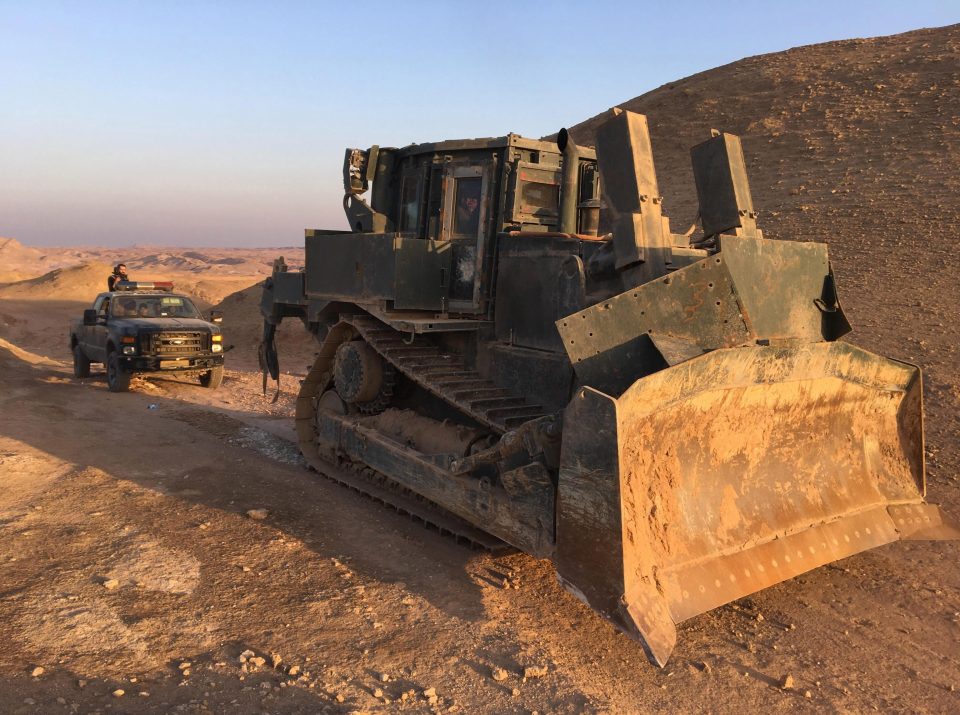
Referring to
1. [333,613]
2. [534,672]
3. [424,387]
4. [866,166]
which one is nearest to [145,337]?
[424,387]

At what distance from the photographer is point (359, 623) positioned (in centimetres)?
424

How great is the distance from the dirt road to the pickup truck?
17.3 ft

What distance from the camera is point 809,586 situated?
489 centimetres

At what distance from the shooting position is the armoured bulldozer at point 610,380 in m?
3.99

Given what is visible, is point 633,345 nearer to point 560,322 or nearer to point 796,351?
point 560,322

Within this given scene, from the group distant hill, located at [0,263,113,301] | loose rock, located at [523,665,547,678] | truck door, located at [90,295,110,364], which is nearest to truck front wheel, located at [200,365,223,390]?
truck door, located at [90,295,110,364]

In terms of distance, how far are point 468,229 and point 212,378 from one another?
25.3 ft

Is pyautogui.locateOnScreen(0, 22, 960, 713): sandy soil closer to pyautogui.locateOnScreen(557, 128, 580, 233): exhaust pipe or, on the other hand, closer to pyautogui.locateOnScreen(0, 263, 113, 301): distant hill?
pyautogui.locateOnScreen(557, 128, 580, 233): exhaust pipe

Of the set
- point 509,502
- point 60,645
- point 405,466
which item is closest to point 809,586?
point 509,502

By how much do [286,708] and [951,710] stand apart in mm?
3155

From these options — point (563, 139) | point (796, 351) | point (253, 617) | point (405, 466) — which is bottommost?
point (253, 617)

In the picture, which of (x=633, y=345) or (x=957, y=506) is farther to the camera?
(x=957, y=506)

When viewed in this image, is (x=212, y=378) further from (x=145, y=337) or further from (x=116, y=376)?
(x=116, y=376)

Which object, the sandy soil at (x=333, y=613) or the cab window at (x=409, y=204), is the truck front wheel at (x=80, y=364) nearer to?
the sandy soil at (x=333, y=613)
